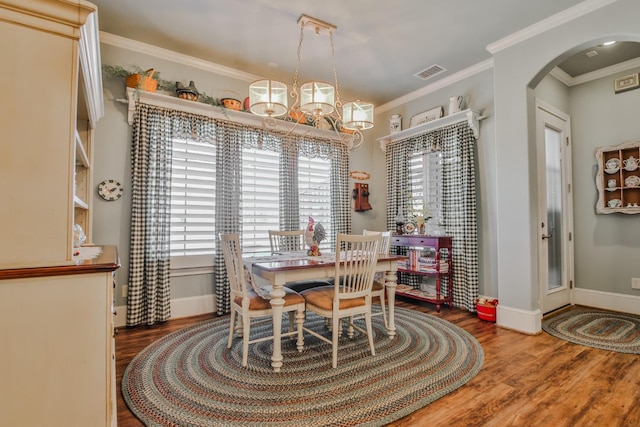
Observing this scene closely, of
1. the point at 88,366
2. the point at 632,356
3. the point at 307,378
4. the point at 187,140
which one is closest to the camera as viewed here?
the point at 88,366

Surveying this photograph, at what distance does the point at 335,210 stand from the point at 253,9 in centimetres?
276

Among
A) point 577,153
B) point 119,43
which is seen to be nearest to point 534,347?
point 577,153

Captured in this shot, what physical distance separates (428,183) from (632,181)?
2.25 metres

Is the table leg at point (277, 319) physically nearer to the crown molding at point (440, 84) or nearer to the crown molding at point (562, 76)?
the crown molding at point (440, 84)

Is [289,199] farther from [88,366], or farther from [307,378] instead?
[88,366]

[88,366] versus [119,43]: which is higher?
[119,43]

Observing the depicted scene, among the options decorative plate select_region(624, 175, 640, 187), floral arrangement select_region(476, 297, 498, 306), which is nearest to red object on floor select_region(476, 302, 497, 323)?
floral arrangement select_region(476, 297, 498, 306)

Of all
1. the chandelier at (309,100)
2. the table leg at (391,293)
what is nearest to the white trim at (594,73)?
the chandelier at (309,100)

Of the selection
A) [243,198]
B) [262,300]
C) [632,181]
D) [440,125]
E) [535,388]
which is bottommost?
[535,388]

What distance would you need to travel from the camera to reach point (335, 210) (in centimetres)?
471

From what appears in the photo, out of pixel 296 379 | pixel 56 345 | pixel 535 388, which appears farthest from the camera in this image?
pixel 296 379

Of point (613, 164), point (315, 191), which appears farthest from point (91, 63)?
point (613, 164)

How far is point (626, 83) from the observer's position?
3.65 metres

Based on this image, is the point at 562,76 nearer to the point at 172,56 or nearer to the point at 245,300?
the point at 245,300
